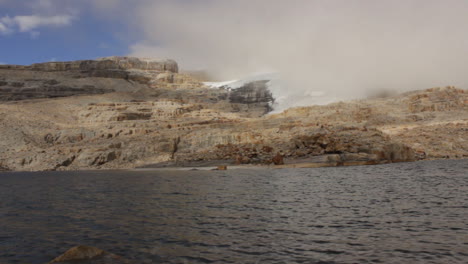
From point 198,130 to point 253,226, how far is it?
188 ft

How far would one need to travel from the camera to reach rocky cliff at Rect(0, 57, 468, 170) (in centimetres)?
5182

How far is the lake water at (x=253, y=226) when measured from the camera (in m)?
9.80

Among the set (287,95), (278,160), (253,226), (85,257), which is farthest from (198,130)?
(287,95)

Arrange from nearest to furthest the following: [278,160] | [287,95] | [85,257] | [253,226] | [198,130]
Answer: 1. [85,257]
2. [253,226]
3. [278,160]
4. [198,130]
5. [287,95]

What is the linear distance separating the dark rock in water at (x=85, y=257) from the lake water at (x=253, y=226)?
21.0 inches

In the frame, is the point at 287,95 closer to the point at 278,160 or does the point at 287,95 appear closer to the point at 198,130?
the point at 198,130

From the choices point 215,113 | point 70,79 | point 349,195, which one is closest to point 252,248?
point 349,195

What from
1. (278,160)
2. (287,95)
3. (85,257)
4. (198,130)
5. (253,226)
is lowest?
(253,226)

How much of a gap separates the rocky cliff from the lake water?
27.9 metres

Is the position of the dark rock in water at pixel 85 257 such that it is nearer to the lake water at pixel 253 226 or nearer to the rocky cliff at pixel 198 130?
the lake water at pixel 253 226

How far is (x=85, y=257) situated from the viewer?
9.43 m

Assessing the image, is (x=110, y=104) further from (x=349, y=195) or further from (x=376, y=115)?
(x=349, y=195)

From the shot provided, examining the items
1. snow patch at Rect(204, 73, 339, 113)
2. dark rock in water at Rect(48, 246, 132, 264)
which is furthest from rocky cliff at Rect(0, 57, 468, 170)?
dark rock in water at Rect(48, 246, 132, 264)

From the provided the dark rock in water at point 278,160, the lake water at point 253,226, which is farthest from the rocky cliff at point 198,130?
the lake water at point 253,226
